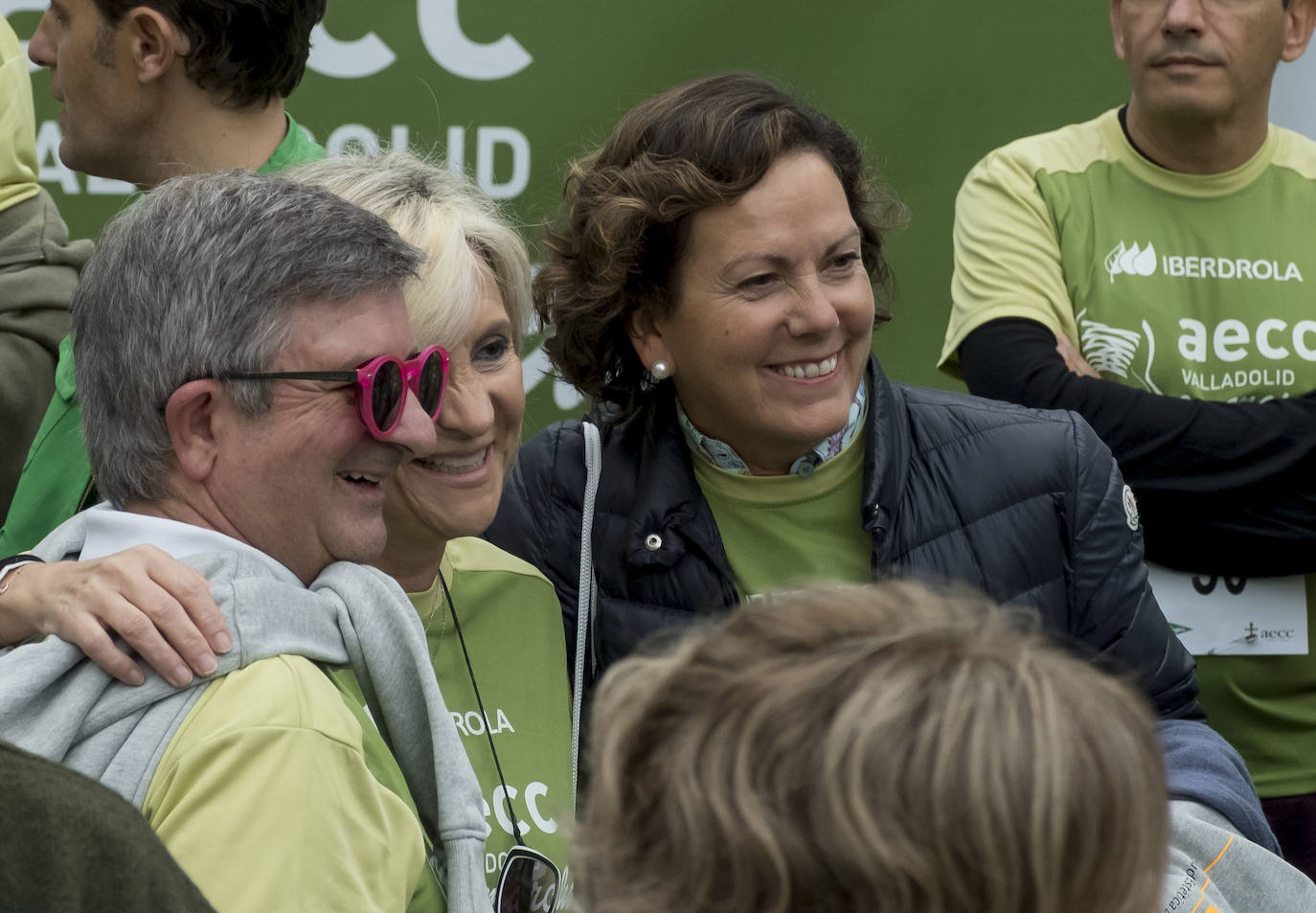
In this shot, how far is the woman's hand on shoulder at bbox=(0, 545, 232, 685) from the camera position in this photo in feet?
5.11

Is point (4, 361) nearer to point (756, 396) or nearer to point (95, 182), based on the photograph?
point (95, 182)

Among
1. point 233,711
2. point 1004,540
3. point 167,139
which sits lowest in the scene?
point 1004,540

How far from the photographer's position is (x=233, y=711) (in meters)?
1.51

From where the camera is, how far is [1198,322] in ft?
10.7

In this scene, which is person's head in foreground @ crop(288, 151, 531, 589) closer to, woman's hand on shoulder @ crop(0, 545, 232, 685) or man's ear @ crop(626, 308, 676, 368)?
man's ear @ crop(626, 308, 676, 368)

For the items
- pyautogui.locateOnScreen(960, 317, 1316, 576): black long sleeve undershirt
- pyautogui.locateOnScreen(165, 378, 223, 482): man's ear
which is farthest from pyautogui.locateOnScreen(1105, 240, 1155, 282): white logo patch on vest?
pyautogui.locateOnScreen(165, 378, 223, 482): man's ear

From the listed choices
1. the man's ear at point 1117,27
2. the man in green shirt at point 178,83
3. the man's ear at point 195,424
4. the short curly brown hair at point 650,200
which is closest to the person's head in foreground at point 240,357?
the man's ear at point 195,424

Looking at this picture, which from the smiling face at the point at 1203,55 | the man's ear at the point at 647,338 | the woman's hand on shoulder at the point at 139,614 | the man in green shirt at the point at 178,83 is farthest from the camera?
the smiling face at the point at 1203,55

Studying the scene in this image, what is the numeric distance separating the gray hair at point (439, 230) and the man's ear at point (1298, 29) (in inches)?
75.2

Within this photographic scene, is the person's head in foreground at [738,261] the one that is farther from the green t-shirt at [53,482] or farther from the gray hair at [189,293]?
the gray hair at [189,293]

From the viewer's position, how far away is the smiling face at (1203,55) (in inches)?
132

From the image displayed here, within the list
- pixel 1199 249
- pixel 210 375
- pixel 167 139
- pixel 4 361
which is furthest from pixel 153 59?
pixel 1199 249

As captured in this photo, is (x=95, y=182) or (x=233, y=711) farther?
(x=95, y=182)

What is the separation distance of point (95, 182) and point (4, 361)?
1.10 m
